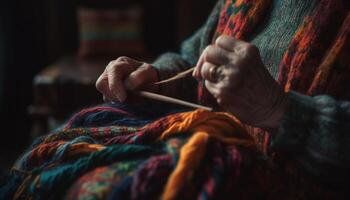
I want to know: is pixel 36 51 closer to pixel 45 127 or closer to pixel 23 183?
pixel 45 127

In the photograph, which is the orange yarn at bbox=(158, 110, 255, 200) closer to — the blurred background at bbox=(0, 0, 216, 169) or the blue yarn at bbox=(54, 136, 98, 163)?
the blue yarn at bbox=(54, 136, 98, 163)

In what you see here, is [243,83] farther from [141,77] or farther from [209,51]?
[141,77]

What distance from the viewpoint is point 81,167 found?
0.61m

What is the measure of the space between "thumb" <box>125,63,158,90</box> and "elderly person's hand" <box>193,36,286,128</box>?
0.19 metres

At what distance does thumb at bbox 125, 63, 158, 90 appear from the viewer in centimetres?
Answer: 83

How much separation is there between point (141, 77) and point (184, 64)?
0.22 m

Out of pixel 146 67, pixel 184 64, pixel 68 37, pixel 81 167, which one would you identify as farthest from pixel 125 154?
pixel 68 37

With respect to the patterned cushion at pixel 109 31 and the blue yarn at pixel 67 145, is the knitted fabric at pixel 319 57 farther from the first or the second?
the patterned cushion at pixel 109 31

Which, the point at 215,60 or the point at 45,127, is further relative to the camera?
the point at 45,127

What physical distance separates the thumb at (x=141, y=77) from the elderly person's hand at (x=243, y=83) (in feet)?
0.61

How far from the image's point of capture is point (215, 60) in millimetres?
647

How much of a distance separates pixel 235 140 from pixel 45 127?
160cm

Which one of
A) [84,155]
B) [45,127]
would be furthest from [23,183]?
[45,127]

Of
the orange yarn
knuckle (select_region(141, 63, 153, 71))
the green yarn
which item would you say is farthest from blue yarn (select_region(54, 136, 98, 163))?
the green yarn
